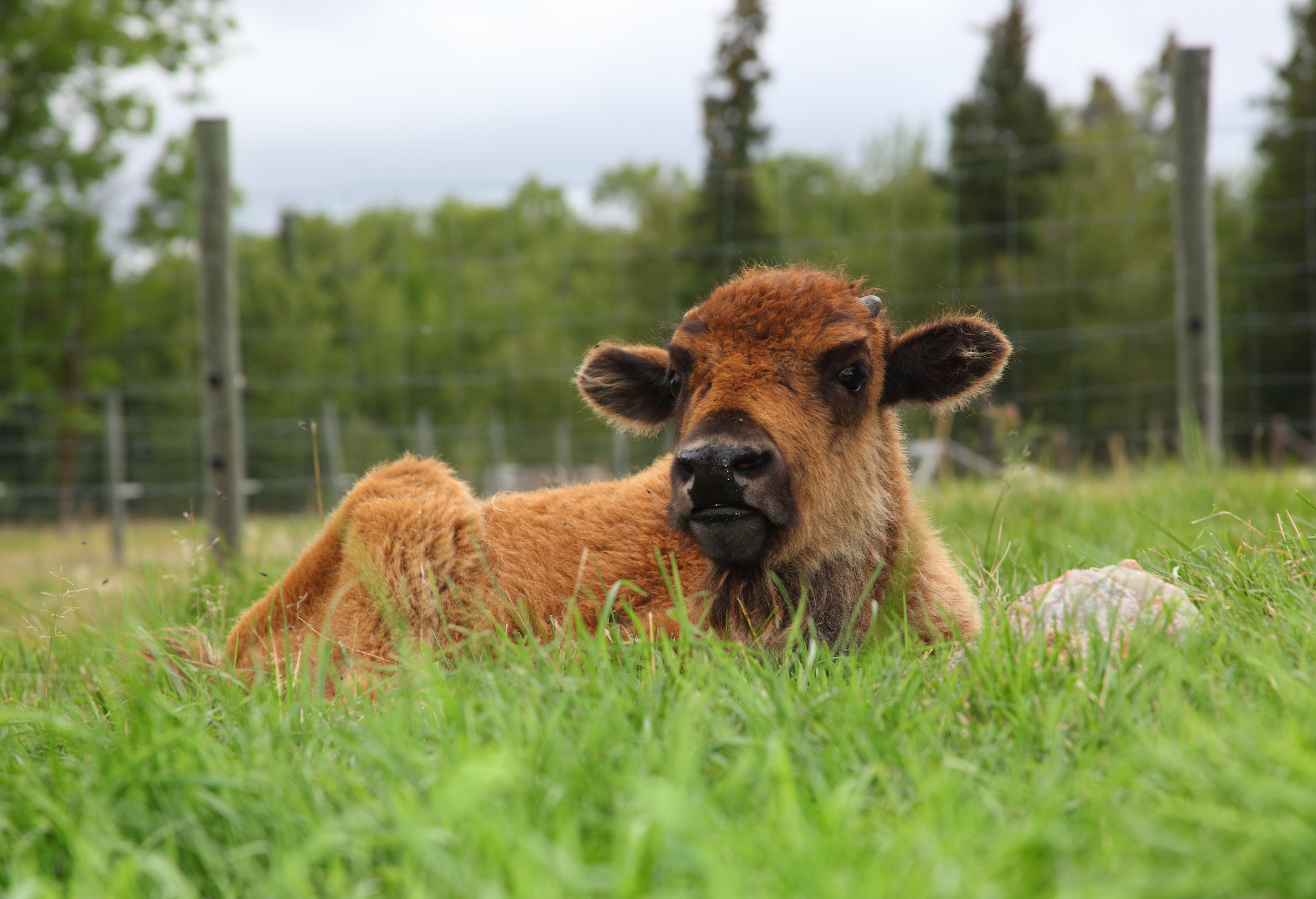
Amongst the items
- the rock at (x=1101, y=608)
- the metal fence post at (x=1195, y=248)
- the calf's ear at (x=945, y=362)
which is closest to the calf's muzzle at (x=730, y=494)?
the rock at (x=1101, y=608)

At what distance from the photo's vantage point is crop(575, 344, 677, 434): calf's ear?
14.5 feet

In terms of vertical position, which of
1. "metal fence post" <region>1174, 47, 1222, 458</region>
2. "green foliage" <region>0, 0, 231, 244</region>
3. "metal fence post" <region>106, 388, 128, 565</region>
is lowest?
"metal fence post" <region>106, 388, 128, 565</region>

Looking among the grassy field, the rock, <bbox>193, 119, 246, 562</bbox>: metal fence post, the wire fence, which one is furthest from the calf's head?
the wire fence

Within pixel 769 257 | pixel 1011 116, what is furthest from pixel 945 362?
pixel 1011 116

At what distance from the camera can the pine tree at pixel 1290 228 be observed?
32500mm

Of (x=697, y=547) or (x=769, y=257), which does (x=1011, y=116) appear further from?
(x=697, y=547)

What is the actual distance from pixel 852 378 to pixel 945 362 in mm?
512

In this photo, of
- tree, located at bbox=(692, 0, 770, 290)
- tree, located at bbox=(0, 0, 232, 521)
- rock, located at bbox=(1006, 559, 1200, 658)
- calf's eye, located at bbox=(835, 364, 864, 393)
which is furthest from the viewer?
tree, located at bbox=(692, 0, 770, 290)

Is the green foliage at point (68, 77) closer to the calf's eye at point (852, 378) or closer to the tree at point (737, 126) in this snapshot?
the tree at point (737, 126)

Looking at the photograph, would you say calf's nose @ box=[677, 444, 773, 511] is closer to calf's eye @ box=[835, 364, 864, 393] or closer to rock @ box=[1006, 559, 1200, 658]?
calf's eye @ box=[835, 364, 864, 393]

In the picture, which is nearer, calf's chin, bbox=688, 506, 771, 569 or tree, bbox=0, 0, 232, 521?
calf's chin, bbox=688, 506, 771, 569

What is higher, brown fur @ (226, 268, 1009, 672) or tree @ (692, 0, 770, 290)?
tree @ (692, 0, 770, 290)

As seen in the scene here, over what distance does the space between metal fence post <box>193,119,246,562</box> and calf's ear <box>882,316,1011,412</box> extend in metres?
5.15

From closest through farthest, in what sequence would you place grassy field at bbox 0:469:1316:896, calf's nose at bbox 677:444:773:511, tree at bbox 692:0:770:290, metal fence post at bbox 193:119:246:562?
1. grassy field at bbox 0:469:1316:896
2. calf's nose at bbox 677:444:773:511
3. metal fence post at bbox 193:119:246:562
4. tree at bbox 692:0:770:290
